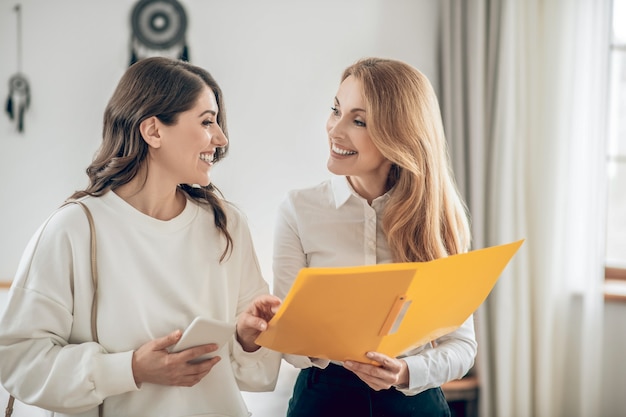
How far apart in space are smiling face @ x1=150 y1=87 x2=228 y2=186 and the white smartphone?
0.35 metres

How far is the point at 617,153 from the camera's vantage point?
294cm

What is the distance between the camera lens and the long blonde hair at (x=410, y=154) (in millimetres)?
1566

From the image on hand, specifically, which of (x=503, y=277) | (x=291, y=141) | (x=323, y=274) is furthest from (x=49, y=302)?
(x=503, y=277)

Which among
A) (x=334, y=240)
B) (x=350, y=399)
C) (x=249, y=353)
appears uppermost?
(x=334, y=240)

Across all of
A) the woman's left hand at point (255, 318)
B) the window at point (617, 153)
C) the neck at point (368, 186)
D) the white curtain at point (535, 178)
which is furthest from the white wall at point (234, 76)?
the woman's left hand at point (255, 318)

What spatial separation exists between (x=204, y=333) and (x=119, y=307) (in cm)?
20

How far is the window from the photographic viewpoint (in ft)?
9.47

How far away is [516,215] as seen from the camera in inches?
113

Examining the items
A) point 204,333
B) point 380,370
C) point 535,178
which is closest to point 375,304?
point 380,370

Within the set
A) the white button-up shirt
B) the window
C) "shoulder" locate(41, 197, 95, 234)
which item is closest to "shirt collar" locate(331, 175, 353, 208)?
the white button-up shirt

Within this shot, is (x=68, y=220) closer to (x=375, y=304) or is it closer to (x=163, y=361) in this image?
(x=163, y=361)

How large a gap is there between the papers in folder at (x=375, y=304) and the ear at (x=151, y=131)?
47cm

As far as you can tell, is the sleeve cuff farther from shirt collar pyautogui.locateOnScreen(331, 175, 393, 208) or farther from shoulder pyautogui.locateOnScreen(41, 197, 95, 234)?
shirt collar pyautogui.locateOnScreen(331, 175, 393, 208)

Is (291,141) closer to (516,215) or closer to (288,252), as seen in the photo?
(516,215)
